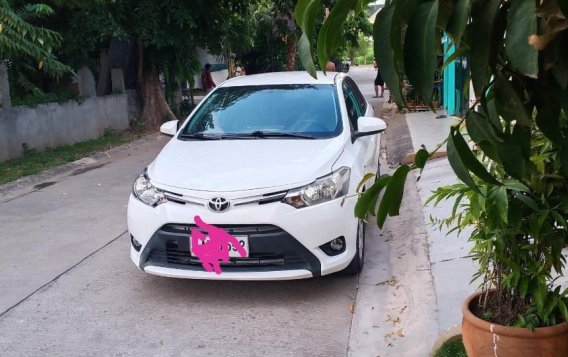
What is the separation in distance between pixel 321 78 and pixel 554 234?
3854 mm

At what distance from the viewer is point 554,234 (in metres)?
2.51

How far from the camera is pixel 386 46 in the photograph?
3.78 feet

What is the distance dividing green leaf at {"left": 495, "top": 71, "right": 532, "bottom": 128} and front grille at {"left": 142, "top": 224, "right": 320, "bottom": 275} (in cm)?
302

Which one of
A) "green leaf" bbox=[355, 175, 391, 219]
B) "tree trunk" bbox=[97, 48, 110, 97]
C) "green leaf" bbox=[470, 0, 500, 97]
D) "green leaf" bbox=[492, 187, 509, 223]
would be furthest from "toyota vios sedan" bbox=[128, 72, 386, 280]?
"tree trunk" bbox=[97, 48, 110, 97]

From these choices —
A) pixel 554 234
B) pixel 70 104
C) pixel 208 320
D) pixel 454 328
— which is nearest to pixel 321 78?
pixel 208 320

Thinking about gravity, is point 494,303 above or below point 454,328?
above

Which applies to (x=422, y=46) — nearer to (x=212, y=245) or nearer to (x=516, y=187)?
(x=516, y=187)

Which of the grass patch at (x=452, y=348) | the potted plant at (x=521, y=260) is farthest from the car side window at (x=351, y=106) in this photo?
the potted plant at (x=521, y=260)

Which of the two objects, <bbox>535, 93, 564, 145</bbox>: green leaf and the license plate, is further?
the license plate

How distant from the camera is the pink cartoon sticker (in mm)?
4230

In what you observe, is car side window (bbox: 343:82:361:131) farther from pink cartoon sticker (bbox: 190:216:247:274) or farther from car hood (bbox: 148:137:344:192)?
pink cartoon sticker (bbox: 190:216:247:274)

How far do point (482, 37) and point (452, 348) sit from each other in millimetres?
2519

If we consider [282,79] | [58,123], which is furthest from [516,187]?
[58,123]

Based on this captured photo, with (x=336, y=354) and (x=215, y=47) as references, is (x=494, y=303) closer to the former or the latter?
(x=336, y=354)
